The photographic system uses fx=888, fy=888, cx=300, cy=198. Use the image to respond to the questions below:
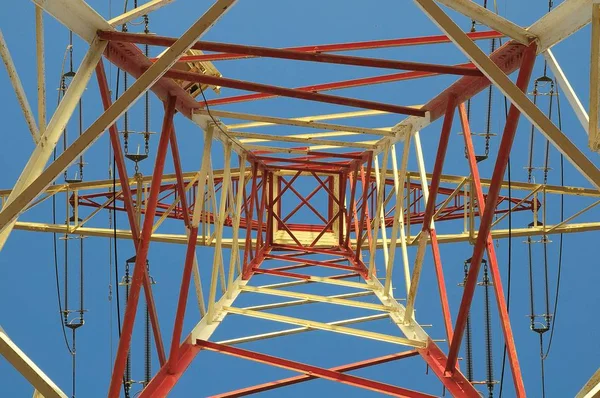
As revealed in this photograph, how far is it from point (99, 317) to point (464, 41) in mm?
53192

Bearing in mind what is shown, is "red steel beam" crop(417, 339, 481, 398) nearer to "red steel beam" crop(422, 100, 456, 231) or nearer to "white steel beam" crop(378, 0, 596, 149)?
"red steel beam" crop(422, 100, 456, 231)

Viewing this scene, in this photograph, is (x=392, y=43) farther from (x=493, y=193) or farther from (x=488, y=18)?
(x=488, y=18)

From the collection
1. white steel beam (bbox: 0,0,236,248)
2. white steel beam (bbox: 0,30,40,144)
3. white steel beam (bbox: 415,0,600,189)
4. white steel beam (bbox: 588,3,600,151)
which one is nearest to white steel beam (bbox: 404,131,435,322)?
white steel beam (bbox: 415,0,600,189)

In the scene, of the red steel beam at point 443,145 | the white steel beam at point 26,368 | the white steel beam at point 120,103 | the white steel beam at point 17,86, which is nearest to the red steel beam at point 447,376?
the red steel beam at point 443,145

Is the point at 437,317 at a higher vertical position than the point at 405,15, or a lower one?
lower

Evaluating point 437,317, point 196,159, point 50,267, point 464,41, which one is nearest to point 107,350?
point 50,267

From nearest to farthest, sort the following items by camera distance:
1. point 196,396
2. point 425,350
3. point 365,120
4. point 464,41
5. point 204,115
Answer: point 464,41
point 425,350
point 204,115
point 365,120
point 196,396

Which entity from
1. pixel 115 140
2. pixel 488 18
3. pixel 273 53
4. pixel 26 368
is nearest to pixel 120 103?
pixel 115 140

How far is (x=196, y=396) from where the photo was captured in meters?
62.9

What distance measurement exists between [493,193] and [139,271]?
14.5 ft

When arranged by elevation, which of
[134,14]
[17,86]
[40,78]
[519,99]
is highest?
[134,14]

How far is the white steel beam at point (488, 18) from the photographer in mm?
9500

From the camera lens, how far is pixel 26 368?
853 centimetres

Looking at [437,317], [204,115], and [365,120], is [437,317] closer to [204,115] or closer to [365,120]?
[365,120]
